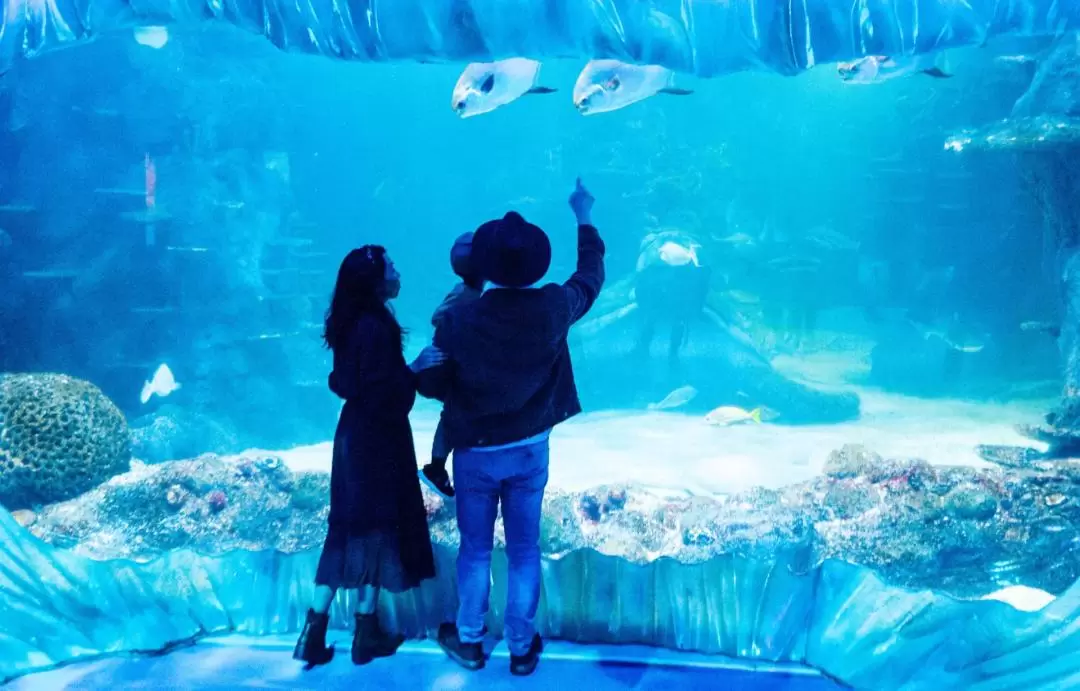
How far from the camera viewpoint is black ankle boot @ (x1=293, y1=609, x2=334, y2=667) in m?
2.75

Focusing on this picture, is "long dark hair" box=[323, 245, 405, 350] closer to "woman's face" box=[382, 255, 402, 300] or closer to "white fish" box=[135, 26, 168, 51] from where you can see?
"woman's face" box=[382, 255, 402, 300]

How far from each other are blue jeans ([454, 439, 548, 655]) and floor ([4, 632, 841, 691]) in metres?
0.14

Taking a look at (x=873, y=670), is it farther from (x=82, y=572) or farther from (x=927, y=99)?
(x=927, y=99)

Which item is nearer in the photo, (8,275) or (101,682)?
(101,682)

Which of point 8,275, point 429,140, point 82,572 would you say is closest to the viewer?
point 82,572

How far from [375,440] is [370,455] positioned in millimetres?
57

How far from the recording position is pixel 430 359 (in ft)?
8.36

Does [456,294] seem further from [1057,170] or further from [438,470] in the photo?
[1057,170]

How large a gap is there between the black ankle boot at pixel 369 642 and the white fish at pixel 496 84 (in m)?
2.94

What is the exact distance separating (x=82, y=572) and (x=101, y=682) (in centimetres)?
62

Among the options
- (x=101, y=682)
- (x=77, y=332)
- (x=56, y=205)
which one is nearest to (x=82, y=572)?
(x=101, y=682)

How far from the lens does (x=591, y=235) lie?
9.22 feet

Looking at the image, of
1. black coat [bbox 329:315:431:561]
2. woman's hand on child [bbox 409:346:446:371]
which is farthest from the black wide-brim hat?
black coat [bbox 329:315:431:561]

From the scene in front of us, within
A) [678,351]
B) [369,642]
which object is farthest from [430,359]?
[678,351]
